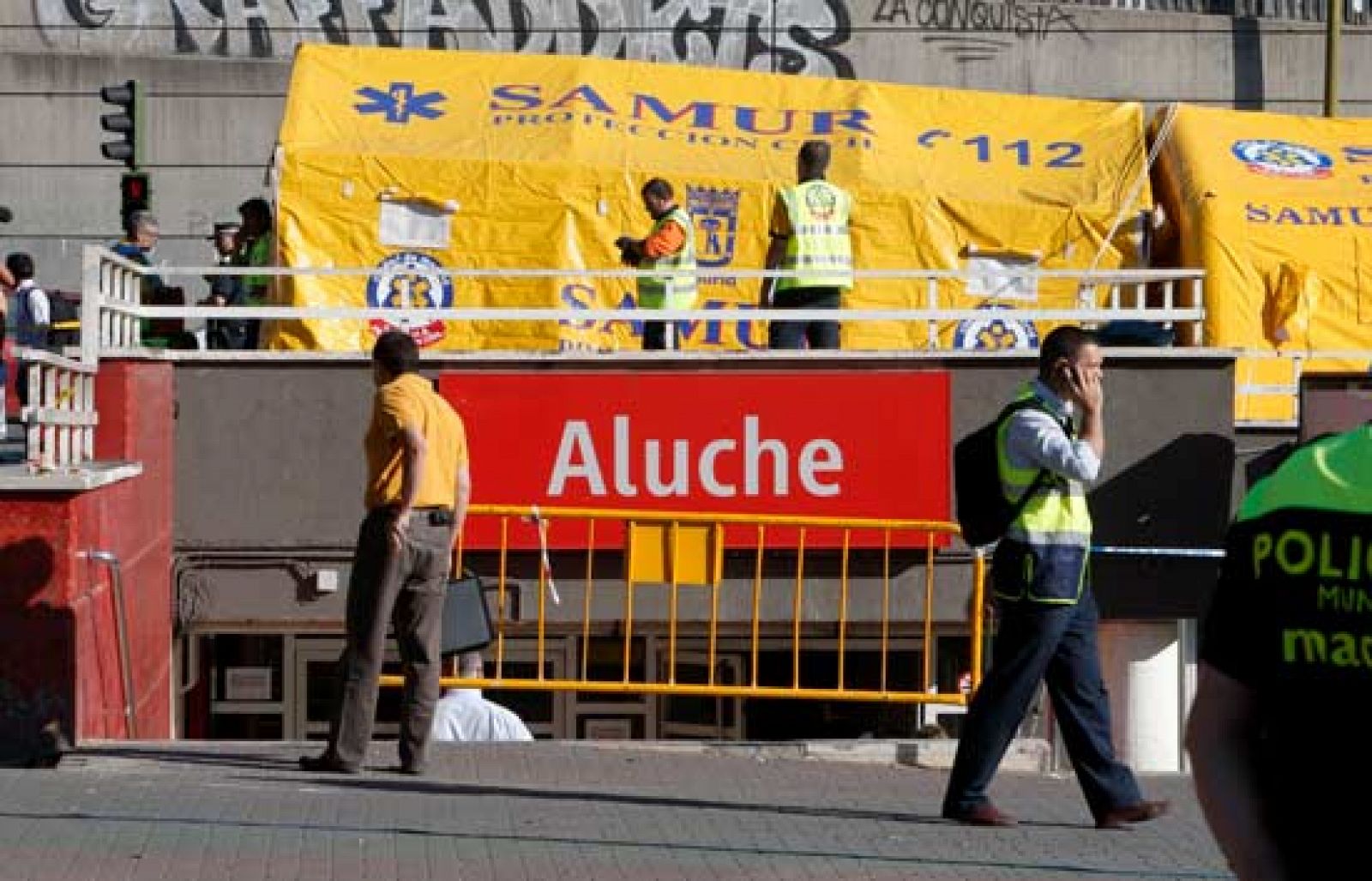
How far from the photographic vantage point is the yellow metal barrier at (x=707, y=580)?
1248 cm

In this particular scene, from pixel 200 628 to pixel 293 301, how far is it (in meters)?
2.81

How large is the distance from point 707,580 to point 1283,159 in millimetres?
7935

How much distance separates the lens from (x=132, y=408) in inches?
547

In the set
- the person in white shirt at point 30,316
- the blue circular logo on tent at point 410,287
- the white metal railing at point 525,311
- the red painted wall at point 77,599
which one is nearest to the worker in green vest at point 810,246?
the white metal railing at point 525,311

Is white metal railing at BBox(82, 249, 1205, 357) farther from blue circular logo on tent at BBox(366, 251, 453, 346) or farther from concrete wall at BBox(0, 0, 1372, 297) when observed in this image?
concrete wall at BBox(0, 0, 1372, 297)

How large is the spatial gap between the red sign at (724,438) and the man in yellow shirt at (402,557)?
5.72 metres

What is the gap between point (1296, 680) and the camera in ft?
11.5

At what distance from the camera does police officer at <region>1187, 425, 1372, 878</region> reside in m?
3.43

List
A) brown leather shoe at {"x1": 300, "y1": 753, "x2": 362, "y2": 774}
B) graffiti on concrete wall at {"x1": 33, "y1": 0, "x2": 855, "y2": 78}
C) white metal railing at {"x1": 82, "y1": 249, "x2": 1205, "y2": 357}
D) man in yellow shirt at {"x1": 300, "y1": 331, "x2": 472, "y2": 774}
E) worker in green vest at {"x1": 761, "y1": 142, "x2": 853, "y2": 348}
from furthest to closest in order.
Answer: graffiti on concrete wall at {"x1": 33, "y1": 0, "x2": 855, "y2": 78} → worker in green vest at {"x1": 761, "y1": 142, "x2": 853, "y2": 348} → white metal railing at {"x1": 82, "y1": 249, "x2": 1205, "y2": 357} → brown leather shoe at {"x1": 300, "y1": 753, "x2": 362, "y2": 774} → man in yellow shirt at {"x1": 300, "y1": 331, "x2": 472, "y2": 774}

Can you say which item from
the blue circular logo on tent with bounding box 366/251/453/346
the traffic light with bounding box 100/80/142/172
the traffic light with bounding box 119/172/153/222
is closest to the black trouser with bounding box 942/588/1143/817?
the blue circular logo on tent with bounding box 366/251/453/346

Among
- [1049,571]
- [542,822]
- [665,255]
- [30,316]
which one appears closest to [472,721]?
[542,822]

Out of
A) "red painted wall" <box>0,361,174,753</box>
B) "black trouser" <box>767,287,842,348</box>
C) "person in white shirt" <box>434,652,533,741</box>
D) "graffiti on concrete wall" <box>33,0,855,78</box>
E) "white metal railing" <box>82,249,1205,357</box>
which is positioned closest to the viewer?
"red painted wall" <box>0,361,174,753</box>

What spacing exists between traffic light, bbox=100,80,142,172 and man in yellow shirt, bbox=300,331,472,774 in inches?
506

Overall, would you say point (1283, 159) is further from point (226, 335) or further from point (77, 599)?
point (77, 599)
